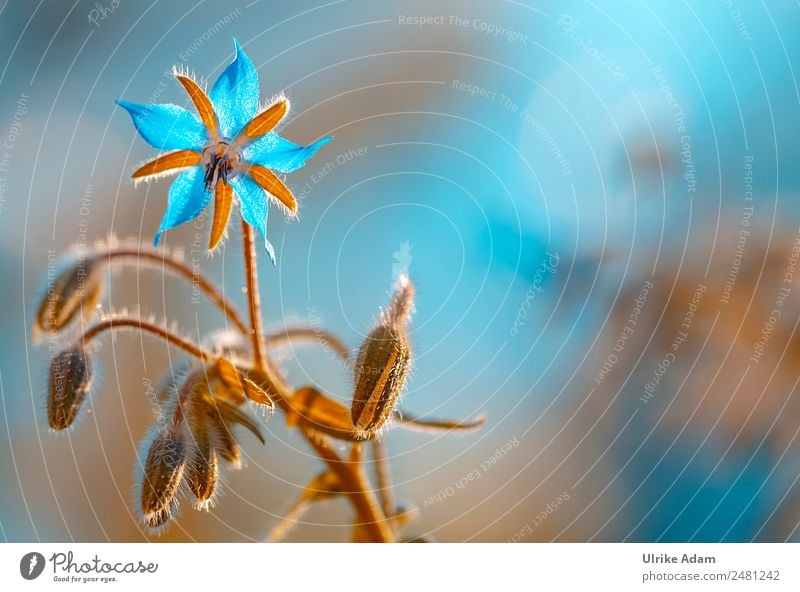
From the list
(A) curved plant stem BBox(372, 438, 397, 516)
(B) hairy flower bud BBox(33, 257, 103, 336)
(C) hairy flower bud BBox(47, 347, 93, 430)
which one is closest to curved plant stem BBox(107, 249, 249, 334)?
(B) hairy flower bud BBox(33, 257, 103, 336)

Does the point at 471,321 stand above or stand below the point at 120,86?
below

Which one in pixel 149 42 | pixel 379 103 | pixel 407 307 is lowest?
pixel 407 307

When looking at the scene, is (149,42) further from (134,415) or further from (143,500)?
(143,500)

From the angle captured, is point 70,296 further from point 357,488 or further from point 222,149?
point 357,488

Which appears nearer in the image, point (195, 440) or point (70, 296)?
point (195, 440)

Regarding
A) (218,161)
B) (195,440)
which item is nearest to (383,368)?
(195,440)
